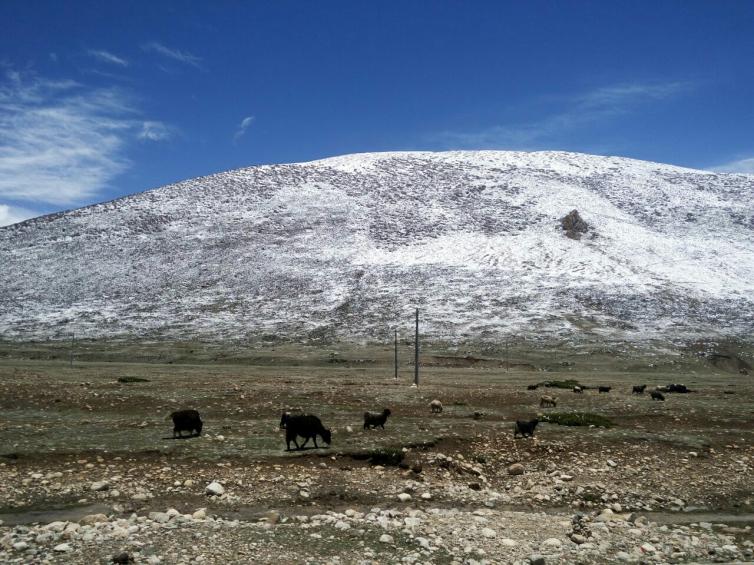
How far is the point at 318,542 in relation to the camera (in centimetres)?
1034

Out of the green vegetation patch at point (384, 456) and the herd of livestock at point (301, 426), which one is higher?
the herd of livestock at point (301, 426)

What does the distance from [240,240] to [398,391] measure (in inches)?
3615

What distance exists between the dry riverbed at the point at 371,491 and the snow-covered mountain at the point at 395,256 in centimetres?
6218

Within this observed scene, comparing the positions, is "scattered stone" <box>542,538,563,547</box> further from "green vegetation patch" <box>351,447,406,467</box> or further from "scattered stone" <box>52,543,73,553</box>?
"scattered stone" <box>52,543,73,553</box>

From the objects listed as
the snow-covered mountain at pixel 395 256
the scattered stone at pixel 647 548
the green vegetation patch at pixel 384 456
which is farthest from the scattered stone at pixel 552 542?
the snow-covered mountain at pixel 395 256

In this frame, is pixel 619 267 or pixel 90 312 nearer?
pixel 90 312

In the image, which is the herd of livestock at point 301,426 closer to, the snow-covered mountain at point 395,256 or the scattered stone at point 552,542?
the scattered stone at point 552,542

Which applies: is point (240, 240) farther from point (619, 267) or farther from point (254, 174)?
point (619, 267)

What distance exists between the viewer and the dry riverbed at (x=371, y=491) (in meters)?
10.2

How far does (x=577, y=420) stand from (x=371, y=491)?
12.1 m

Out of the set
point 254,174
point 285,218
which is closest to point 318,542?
point 285,218

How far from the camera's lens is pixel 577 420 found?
22.5 metres

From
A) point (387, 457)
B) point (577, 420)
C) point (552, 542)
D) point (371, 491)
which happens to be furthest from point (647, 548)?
point (577, 420)

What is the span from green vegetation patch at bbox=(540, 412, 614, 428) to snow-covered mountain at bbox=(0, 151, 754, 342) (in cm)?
5703
